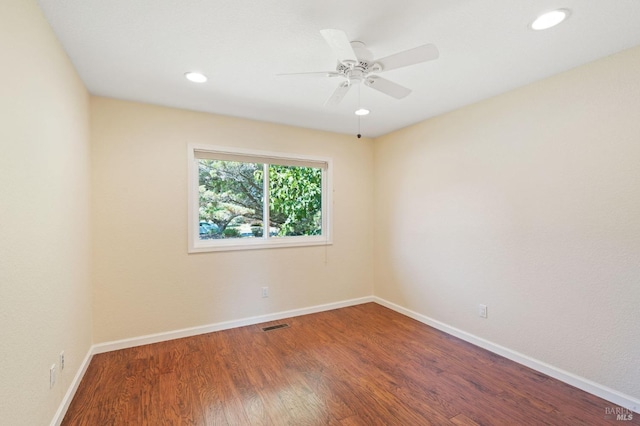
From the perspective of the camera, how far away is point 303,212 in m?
3.83

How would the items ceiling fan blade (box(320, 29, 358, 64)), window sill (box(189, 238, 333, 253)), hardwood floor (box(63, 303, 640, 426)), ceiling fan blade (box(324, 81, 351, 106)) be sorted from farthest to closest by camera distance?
window sill (box(189, 238, 333, 253))
ceiling fan blade (box(324, 81, 351, 106))
hardwood floor (box(63, 303, 640, 426))
ceiling fan blade (box(320, 29, 358, 64))

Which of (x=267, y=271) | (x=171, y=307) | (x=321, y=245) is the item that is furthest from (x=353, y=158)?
(x=171, y=307)

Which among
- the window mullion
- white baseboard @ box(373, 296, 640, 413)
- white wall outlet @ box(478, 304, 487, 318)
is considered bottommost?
white baseboard @ box(373, 296, 640, 413)

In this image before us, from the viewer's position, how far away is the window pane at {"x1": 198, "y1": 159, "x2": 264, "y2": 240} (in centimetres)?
322

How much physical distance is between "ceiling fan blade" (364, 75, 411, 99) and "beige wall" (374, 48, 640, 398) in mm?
1236

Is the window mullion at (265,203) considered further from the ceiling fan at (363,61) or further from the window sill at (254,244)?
the ceiling fan at (363,61)

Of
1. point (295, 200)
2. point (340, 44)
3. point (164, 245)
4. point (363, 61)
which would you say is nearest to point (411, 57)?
point (363, 61)

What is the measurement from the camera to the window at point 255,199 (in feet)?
10.4

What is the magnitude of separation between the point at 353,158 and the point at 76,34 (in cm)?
305

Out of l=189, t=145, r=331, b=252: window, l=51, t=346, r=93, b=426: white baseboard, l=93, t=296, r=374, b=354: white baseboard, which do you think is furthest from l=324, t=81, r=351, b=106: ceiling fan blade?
l=51, t=346, r=93, b=426: white baseboard

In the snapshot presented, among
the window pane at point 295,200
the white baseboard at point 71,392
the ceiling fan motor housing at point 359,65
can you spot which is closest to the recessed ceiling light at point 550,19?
the ceiling fan motor housing at point 359,65

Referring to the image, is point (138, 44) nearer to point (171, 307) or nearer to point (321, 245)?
point (171, 307)

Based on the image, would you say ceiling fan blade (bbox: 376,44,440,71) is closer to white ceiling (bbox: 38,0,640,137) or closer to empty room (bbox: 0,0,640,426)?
empty room (bbox: 0,0,640,426)

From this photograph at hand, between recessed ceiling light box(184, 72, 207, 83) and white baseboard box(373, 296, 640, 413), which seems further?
recessed ceiling light box(184, 72, 207, 83)
